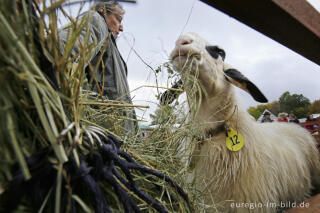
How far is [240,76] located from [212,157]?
744 millimetres

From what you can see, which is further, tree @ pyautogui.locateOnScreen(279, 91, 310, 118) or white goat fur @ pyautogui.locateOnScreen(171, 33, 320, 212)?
tree @ pyautogui.locateOnScreen(279, 91, 310, 118)

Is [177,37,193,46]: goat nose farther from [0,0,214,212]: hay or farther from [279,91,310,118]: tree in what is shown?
[279,91,310,118]: tree

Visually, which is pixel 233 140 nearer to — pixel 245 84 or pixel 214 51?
pixel 245 84

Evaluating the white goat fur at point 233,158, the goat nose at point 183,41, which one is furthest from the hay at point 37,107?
the goat nose at point 183,41

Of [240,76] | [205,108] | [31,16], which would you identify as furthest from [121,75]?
[31,16]

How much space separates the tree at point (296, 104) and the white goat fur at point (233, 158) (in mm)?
32789

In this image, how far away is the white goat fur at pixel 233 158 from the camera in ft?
4.88

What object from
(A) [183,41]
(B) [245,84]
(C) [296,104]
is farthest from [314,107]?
(A) [183,41]

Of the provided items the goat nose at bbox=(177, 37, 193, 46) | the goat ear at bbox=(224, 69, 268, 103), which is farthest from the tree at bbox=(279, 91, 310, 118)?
the goat nose at bbox=(177, 37, 193, 46)

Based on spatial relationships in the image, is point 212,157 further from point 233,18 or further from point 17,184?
point 17,184

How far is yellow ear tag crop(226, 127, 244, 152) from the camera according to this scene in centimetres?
159

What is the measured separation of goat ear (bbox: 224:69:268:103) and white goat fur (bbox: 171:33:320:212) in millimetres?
60

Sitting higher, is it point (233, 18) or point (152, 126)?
point (233, 18)

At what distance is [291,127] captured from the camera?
8.74ft
